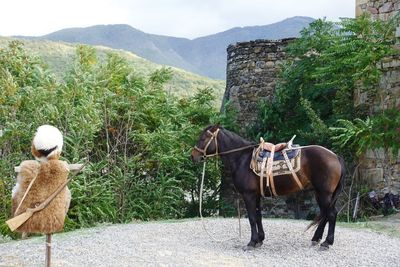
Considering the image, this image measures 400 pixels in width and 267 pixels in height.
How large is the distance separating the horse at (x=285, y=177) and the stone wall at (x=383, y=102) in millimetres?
4254

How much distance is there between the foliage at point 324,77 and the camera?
11.1 metres

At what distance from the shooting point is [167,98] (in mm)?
13289

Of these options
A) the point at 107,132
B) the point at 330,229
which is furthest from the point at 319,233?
the point at 107,132

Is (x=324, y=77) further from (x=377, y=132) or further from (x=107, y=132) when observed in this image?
(x=107, y=132)

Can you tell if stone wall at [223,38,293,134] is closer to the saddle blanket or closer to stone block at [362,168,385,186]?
stone block at [362,168,385,186]

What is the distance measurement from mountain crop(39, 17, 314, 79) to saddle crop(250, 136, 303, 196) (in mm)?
148670

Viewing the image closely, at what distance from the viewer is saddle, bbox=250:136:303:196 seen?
769 cm

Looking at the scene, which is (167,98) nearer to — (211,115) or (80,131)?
(211,115)

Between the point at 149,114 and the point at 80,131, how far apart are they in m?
1.97

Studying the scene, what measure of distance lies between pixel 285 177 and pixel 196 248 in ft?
4.73

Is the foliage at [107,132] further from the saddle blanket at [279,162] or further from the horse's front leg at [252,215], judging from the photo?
the saddle blanket at [279,162]

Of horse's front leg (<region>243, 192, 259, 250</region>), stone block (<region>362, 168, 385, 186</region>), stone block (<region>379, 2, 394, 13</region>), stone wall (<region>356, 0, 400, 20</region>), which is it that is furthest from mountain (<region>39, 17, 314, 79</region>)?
horse's front leg (<region>243, 192, 259, 250</region>)

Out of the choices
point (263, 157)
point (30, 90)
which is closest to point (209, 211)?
point (30, 90)

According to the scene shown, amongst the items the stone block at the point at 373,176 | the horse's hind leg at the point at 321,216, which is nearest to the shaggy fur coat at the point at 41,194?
the horse's hind leg at the point at 321,216
